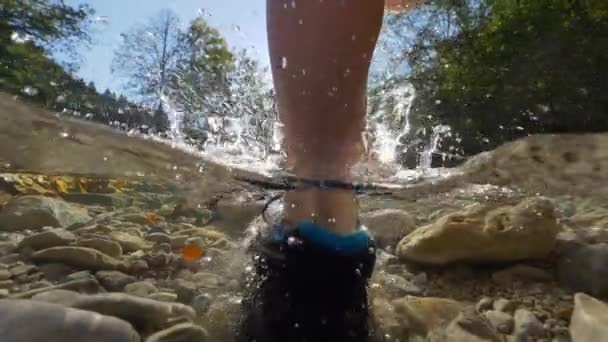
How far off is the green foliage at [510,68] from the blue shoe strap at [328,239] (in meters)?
1.81

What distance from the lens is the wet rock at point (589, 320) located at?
3.23ft

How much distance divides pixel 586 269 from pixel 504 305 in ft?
1.06

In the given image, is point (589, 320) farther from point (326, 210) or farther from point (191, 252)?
point (191, 252)

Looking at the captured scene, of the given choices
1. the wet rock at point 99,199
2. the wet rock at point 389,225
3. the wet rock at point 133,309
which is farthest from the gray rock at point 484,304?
the wet rock at point 99,199

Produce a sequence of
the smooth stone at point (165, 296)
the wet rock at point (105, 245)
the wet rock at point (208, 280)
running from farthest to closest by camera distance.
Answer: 1. the wet rock at point (105, 245)
2. the wet rock at point (208, 280)
3. the smooth stone at point (165, 296)

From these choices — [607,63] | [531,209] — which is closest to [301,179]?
[531,209]

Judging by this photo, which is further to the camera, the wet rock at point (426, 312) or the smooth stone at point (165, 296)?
the smooth stone at point (165, 296)

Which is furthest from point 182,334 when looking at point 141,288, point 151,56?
point 151,56

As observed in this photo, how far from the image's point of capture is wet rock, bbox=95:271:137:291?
1.23 m

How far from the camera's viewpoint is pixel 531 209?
154 centimetres

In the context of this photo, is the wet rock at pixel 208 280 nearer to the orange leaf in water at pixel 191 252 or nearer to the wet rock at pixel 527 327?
the orange leaf in water at pixel 191 252

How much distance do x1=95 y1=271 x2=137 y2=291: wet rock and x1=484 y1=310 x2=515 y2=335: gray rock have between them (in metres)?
0.83

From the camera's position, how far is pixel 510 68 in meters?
2.79

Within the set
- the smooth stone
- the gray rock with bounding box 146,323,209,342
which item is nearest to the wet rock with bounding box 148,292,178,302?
the smooth stone
